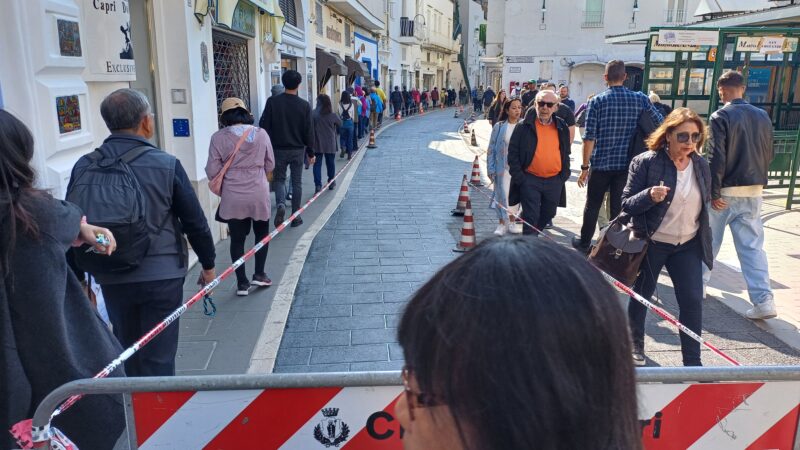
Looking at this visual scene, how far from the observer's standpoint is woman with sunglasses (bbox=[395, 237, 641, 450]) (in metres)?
0.81

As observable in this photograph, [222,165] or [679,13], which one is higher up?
[679,13]

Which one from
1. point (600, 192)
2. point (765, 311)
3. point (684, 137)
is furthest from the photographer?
point (600, 192)

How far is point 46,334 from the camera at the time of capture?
203cm

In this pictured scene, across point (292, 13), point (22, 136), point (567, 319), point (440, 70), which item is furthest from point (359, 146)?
point (440, 70)

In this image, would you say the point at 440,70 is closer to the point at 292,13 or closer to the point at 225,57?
the point at 292,13

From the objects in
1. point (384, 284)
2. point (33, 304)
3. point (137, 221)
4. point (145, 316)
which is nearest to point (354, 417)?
point (33, 304)

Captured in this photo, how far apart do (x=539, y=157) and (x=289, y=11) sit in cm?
1005

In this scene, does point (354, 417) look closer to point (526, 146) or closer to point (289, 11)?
point (526, 146)

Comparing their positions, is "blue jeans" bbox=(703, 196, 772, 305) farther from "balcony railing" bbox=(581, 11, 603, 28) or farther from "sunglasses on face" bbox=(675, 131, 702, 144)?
"balcony railing" bbox=(581, 11, 603, 28)

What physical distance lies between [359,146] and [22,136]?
16.8 meters

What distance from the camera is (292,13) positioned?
14.5 m

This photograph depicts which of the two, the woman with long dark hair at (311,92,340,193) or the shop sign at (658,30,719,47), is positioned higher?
the shop sign at (658,30,719,47)

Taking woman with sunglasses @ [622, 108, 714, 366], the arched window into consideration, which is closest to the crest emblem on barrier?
woman with sunglasses @ [622, 108, 714, 366]

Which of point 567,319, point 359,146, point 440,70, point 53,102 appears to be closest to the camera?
point 567,319
